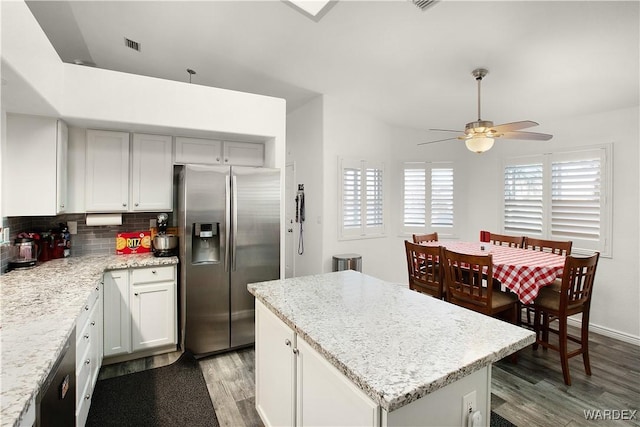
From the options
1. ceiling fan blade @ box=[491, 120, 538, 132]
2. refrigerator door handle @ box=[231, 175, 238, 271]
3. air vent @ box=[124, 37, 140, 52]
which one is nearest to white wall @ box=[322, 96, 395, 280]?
refrigerator door handle @ box=[231, 175, 238, 271]

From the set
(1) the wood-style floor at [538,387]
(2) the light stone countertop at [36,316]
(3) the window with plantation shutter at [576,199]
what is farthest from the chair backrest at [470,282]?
(2) the light stone countertop at [36,316]

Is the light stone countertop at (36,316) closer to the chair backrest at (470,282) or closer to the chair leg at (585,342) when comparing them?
the chair backrest at (470,282)

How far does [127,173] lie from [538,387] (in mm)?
3931

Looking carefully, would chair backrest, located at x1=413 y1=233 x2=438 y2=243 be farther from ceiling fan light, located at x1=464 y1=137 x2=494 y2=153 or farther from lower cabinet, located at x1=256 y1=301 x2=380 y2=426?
lower cabinet, located at x1=256 y1=301 x2=380 y2=426

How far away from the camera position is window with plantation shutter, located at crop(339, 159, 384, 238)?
4.54m

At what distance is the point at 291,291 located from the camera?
186cm

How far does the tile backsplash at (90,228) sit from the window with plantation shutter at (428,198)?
355 cm

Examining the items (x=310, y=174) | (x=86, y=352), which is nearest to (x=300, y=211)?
(x=310, y=174)

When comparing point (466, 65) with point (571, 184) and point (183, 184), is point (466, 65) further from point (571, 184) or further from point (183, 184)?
point (183, 184)

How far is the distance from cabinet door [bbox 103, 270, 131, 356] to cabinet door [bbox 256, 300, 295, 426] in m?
1.47

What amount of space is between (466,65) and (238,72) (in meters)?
2.35

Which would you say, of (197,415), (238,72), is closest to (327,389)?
(197,415)

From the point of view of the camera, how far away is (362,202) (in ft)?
15.5

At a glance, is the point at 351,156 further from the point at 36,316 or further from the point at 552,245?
the point at 36,316
